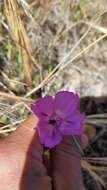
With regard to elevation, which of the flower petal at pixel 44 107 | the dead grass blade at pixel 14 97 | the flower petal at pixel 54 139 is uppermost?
the dead grass blade at pixel 14 97

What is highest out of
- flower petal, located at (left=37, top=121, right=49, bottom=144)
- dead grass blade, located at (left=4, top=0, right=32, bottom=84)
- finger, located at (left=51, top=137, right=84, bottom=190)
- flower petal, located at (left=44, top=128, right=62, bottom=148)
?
dead grass blade, located at (left=4, top=0, right=32, bottom=84)

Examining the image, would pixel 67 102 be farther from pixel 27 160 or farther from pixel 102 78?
pixel 102 78

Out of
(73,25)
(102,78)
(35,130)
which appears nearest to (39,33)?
(73,25)

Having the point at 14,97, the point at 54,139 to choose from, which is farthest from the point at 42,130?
the point at 14,97

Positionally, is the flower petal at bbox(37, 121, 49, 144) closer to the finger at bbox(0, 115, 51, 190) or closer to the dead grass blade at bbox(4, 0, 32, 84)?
the finger at bbox(0, 115, 51, 190)

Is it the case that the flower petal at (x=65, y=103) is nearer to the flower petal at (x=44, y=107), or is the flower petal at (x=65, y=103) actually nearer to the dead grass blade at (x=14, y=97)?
the flower petal at (x=44, y=107)

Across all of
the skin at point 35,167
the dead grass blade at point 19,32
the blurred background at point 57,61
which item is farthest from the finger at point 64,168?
the dead grass blade at point 19,32

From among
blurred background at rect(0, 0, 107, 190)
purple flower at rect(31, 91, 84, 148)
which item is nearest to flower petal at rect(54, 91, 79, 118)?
purple flower at rect(31, 91, 84, 148)
